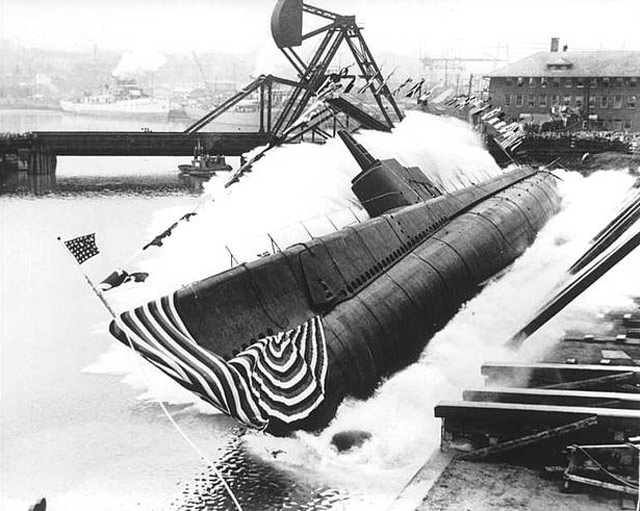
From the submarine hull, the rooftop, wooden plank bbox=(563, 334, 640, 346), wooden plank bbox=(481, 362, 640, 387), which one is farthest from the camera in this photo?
the rooftop

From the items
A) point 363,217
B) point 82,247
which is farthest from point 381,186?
point 82,247

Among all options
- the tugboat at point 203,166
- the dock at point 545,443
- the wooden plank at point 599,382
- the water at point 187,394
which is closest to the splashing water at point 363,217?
the water at point 187,394

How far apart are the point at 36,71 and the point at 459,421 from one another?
170m

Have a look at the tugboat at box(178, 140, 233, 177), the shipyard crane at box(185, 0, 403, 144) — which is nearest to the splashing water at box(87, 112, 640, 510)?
the shipyard crane at box(185, 0, 403, 144)

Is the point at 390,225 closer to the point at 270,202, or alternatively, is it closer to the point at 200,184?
the point at 270,202

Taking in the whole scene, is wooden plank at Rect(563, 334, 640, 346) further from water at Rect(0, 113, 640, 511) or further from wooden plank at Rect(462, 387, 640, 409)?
wooden plank at Rect(462, 387, 640, 409)

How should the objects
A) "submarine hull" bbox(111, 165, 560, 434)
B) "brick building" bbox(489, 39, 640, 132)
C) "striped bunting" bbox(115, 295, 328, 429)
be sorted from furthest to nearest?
"brick building" bbox(489, 39, 640, 132), "submarine hull" bbox(111, 165, 560, 434), "striped bunting" bbox(115, 295, 328, 429)

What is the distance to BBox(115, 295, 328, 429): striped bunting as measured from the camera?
36.8 ft

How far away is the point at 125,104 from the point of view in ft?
447

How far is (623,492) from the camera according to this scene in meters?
10.7

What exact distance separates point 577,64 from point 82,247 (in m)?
74.0

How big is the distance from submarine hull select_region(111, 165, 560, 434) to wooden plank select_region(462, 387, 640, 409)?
2.41 metres

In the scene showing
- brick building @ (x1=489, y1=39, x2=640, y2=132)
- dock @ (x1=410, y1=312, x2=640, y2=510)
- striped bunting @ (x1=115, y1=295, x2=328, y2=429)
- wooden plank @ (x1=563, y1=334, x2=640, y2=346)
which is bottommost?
wooden plank @ (x1=563, y1=334, x2=640, y2=346)

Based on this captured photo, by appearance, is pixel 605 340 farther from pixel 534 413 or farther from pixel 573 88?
pixel 573 88
